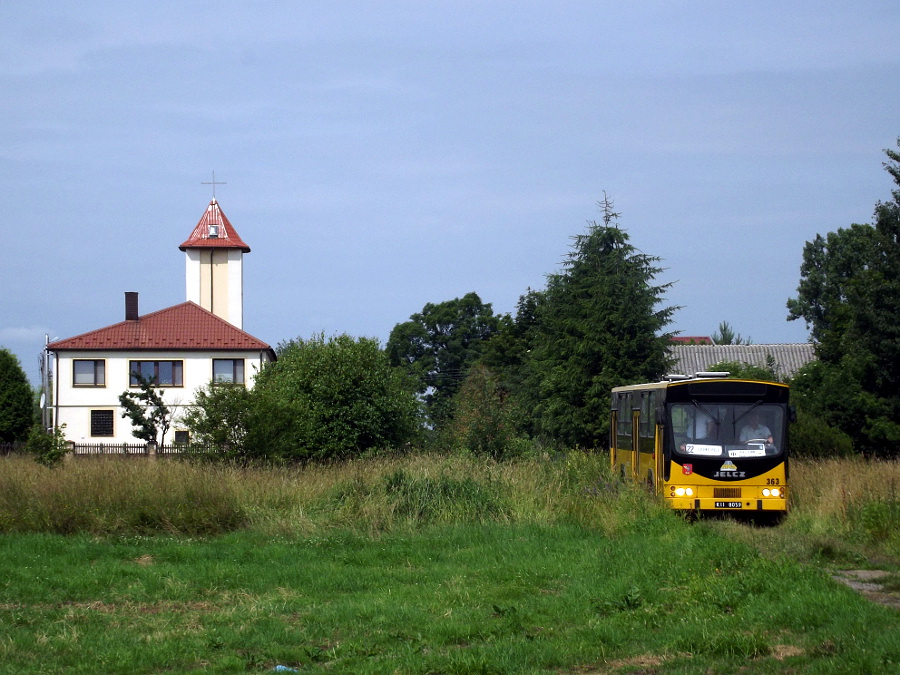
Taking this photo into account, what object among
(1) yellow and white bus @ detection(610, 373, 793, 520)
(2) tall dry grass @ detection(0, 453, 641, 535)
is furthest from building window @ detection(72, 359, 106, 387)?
(1) yellow and white bus @ detection(610, 373, 793, 520)

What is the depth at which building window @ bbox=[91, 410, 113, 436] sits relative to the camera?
6366cm

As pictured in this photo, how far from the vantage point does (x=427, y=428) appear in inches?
1467

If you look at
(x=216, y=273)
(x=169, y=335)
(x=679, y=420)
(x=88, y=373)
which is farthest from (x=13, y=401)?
(x=679, y=420)

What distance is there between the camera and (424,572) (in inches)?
488

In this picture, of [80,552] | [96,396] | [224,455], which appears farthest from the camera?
[96,396]

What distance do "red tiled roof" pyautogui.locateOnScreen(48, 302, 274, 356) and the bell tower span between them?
36.3 feet

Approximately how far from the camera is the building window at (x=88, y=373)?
64.1 m

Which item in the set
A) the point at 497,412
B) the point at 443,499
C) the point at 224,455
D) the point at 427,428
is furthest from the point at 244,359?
the point at 443,499

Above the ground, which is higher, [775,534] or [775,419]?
[775,419]

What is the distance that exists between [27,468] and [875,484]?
15345 mm

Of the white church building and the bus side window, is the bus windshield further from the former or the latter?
the white church building

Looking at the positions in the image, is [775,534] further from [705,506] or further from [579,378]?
[579,378]

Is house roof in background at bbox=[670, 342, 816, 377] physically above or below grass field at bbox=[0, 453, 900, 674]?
above

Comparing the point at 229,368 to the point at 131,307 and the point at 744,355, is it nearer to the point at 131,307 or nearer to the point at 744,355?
the point at 131,307
